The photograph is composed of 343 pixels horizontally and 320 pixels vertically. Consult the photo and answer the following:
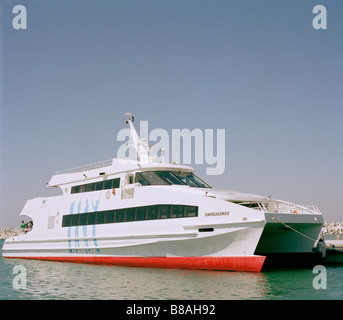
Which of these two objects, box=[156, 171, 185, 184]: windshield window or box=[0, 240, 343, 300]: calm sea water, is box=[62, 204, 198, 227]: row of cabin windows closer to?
box=[156, 171, 185, 184]: windshield window

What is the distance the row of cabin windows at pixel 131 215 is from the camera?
52.1ft

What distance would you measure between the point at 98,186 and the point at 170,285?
8511mm

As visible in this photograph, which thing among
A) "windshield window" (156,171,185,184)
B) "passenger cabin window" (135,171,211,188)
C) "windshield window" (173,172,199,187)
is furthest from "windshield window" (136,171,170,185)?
"windshield window" (173,172,199,187)

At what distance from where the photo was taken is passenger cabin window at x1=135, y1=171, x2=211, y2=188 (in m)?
17.5

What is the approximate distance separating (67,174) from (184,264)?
9.68 m

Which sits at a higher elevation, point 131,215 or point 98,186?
point 98,186

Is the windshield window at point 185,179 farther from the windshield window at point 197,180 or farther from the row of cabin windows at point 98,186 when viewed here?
the row of cabin windows at point 98,186

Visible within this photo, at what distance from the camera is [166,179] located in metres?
17.5

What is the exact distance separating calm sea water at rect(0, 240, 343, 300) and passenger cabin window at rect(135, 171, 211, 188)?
12.2 feet

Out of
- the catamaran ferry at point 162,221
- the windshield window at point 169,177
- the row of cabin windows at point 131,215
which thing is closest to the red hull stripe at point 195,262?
the catamaran ferry at point 162,221

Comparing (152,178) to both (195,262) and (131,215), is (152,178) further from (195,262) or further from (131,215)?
(195,262)

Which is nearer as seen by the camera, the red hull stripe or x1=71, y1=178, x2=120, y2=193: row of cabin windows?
the red hull stripe

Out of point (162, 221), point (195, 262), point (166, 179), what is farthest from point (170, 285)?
point (166, 179)

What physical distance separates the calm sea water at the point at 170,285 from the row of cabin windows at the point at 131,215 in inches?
85.3
